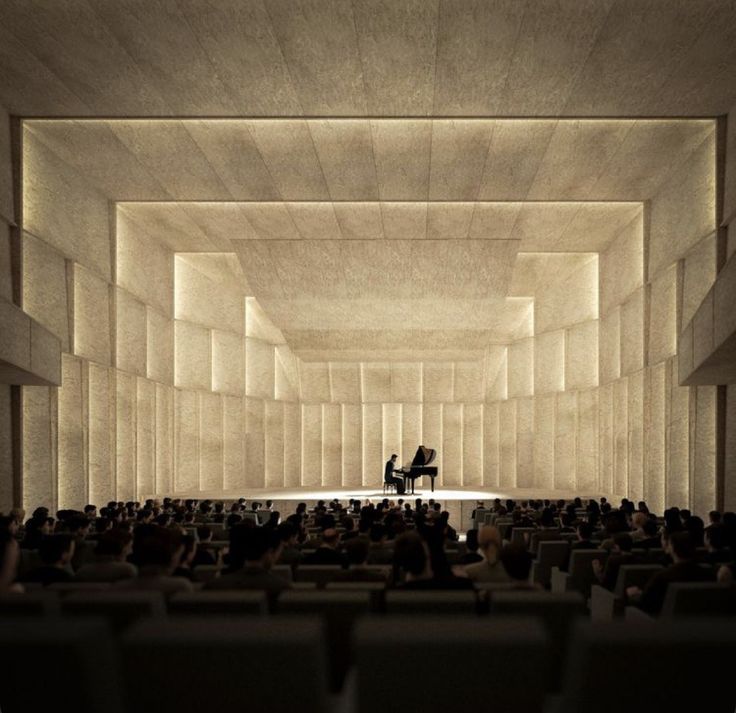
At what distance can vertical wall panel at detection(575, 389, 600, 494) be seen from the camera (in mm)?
24953

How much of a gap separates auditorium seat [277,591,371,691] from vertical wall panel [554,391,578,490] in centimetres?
2344

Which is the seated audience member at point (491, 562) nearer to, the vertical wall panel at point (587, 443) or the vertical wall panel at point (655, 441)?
the vertical wall panel at point (655, 441)

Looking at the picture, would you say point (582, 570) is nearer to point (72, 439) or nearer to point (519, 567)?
point (519, 567)

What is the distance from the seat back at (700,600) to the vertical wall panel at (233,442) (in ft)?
78.9

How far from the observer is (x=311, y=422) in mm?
31328

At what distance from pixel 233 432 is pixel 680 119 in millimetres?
17400

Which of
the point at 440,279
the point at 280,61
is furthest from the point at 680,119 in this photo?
the point at 440,279

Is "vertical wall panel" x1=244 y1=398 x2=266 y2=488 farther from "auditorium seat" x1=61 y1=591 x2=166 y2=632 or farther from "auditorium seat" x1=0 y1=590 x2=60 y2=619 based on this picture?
"auditorium seat" x1=0 y1=590 x2=60 y2=619

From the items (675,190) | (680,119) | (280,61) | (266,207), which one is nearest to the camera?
(280,61)

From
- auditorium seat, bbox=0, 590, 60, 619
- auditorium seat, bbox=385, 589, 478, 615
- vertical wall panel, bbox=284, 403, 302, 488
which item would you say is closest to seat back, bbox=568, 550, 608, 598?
auditorium seat, bbox=385, 589, 478, 615

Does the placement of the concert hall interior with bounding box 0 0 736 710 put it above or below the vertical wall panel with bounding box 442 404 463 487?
above

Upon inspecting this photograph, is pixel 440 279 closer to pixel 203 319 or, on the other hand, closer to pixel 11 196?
pixel 203 319

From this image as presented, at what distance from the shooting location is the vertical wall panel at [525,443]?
28234mm

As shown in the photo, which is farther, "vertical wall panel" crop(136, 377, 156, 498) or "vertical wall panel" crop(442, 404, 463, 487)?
"vertical wall panel" crop(442, 404, 463, 487)
